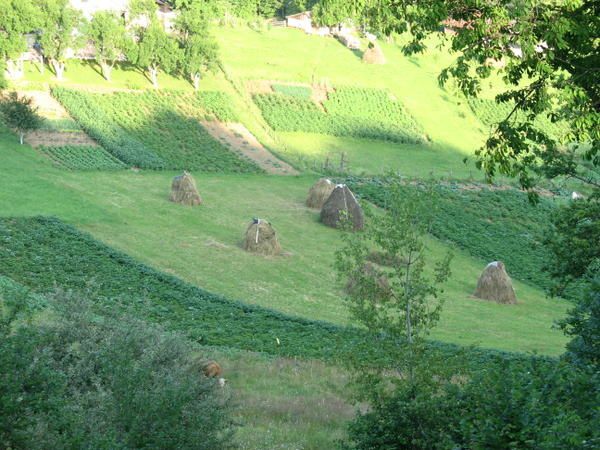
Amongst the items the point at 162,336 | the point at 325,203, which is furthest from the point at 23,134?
the point at 162,336

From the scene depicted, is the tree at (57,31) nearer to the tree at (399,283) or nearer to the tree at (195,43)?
the tree at (195,43)

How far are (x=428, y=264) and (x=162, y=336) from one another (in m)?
28.4

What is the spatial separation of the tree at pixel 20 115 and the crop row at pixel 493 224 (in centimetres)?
2090

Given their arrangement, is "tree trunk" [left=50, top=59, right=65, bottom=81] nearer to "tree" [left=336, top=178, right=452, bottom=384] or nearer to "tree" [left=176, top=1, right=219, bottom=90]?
"tree" [left=176, top=1, right=219, bottom=90]

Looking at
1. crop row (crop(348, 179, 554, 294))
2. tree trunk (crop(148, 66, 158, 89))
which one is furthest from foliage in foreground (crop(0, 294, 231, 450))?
tree trunk (crop(148, 66, 158, 89))

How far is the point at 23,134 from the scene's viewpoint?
53969mm

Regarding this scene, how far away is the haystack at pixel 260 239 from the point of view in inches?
1599

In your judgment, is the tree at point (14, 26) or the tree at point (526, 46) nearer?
the tree at point (526, 46)

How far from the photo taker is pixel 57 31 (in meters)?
63.1

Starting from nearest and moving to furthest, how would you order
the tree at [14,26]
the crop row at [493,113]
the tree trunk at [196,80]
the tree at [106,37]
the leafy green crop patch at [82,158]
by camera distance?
the leafy green crop patch at [82,158] < the tree at [14,26] < the tree at [106,37] < the tree trunk at [196,80] < the crop row at [493,113]

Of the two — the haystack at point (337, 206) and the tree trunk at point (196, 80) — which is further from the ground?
the tree trunk at point (196, 80)

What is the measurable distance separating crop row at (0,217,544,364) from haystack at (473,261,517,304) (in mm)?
11726

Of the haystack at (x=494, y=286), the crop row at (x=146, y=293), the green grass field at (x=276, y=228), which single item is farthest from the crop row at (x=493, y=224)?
the crop row at (x=146, y=293)

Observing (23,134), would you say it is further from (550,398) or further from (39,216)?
(550,398)
